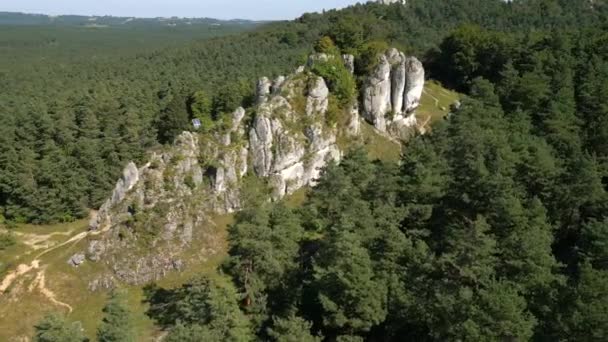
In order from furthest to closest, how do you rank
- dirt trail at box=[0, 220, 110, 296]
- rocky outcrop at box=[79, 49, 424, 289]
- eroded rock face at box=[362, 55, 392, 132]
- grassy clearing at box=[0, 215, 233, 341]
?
eroded rock face at box=[362, 55, 392, 132] < rocky outcrop at box=[79, 49, 424, 289] < dirt trail at box=[0, 220, 110, 296] < grassy clearing at box=[0, 215, 233, 341]

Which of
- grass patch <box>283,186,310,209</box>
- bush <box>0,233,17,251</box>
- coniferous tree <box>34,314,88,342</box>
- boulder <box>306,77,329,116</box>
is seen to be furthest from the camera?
boulder <box>306,77,329,116</box>

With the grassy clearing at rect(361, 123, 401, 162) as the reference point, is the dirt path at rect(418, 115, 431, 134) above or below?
above

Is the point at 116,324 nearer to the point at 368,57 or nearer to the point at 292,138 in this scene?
the point at 292,138

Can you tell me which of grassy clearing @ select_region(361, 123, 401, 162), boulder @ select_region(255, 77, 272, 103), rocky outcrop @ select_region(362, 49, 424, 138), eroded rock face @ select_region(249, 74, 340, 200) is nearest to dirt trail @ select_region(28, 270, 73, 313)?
eroded rock face @ select_region(249, 74, 340, 200)

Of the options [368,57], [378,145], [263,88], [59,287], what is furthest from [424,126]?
[59,287]

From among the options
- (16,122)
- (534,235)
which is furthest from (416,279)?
(16,122)

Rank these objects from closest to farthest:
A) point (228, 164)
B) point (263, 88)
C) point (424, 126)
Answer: point (228, 164), point (263, 88), point (424, 126)

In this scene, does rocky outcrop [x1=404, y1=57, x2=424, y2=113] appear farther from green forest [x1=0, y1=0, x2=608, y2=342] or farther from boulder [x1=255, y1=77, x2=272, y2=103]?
boulder [x1=255, y1=77, x2=272, y2=103]

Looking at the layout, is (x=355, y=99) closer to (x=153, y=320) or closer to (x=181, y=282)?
(x=181, y=282)
